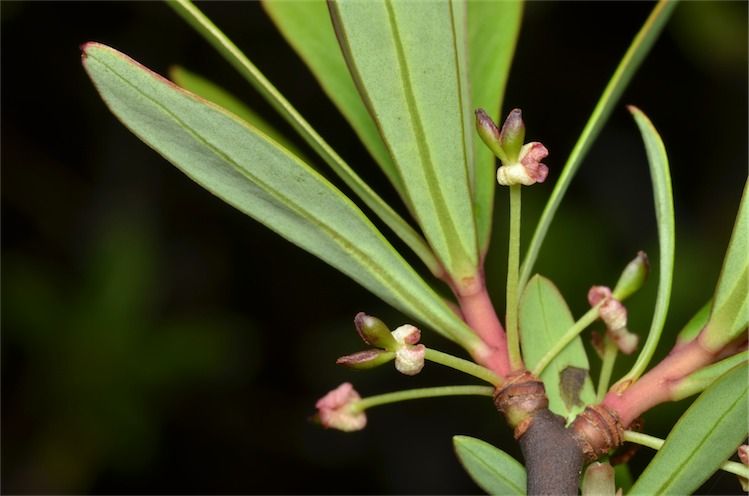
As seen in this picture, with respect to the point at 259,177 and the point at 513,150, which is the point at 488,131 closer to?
the point at 513,150

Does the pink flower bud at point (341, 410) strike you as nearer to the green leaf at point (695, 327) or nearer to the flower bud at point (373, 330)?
the flower bud at point (373, 330)

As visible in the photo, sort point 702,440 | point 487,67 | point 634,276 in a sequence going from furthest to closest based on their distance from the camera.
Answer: point 487,67
point 634,276
point 702,440

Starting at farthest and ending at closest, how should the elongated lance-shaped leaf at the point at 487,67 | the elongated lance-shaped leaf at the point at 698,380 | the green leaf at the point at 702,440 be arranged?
1. the elongated lance-shaped leaf at the point at 487,67
2. the elongated lance-shaped leaf at the point at 698,380
3. the green leaf at the point at 702,440

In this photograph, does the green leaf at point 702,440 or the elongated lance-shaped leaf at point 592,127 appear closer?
the green leaf at point 702,440

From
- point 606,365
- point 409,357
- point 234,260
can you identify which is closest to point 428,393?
point 409,357

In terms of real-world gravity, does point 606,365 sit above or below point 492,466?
above

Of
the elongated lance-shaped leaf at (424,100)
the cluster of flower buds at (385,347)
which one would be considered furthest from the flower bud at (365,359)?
the elongated lance-shaped leaf at (424,100)

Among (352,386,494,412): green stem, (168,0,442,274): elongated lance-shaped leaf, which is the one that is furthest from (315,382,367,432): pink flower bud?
(168,0,442,274): elongated lance-shaped leaf
